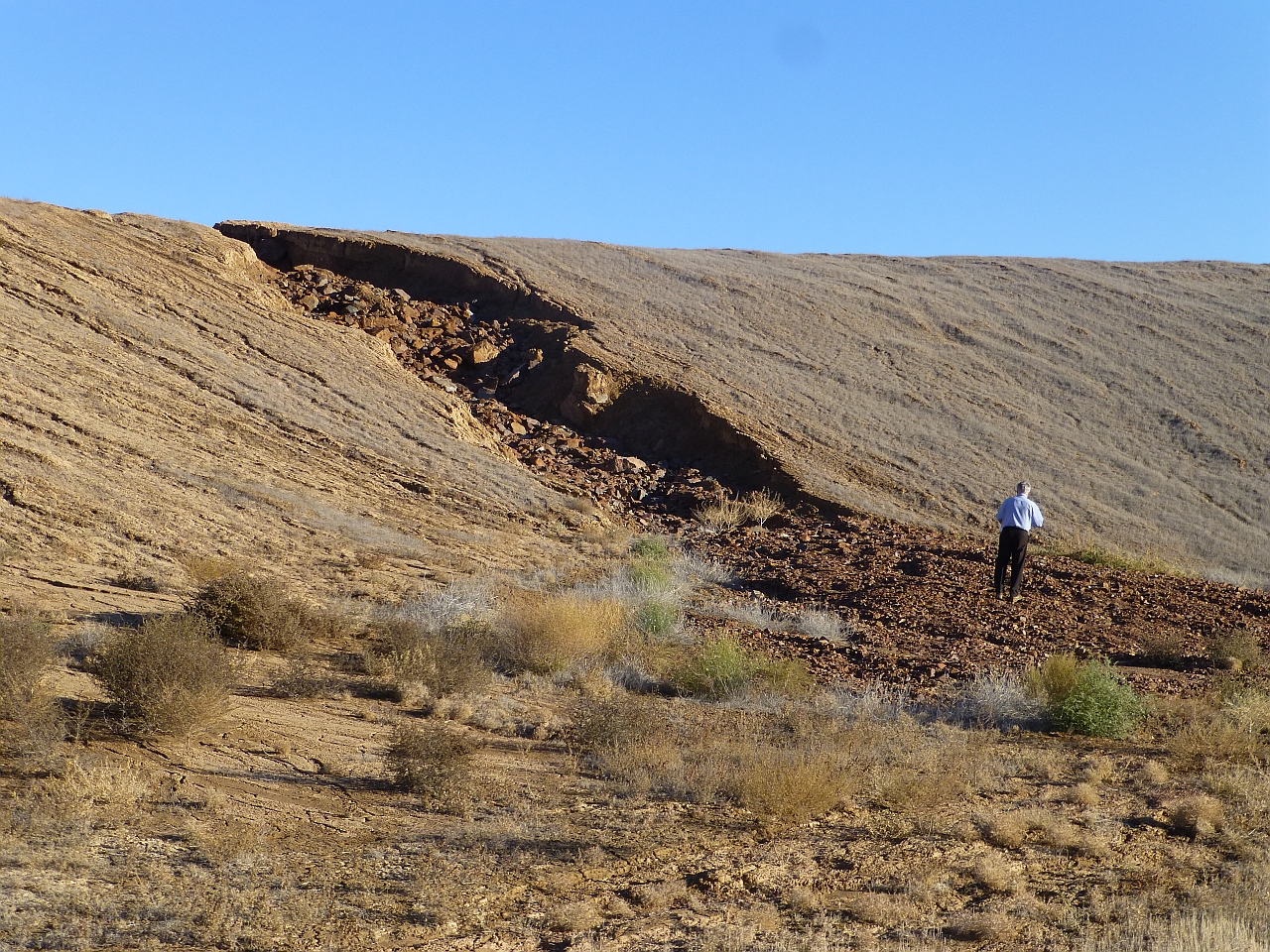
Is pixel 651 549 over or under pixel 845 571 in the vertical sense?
under

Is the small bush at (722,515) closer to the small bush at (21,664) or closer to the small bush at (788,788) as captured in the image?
the small bush at (788,788)

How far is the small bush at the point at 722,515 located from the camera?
16.5 m

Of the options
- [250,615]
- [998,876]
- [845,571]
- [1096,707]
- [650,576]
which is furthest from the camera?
[845,571]

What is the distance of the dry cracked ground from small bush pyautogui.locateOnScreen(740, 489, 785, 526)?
17.7 inches

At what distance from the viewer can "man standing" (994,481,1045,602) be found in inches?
483

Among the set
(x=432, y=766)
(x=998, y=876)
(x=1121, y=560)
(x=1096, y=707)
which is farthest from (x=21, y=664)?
(x=1121, y=560)

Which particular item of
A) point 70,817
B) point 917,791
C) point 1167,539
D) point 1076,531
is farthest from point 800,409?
point 70,817

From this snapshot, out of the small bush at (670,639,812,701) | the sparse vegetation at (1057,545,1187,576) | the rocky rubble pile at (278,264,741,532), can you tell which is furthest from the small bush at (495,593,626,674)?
the sparse vegetation at (1057,545,1187,576)

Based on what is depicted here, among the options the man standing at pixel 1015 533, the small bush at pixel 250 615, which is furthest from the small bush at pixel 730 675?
the man standing at pixel 1015 533

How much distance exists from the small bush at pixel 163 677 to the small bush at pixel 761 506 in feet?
38.2

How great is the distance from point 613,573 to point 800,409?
9.43m

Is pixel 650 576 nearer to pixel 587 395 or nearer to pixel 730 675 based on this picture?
pixel 730 675

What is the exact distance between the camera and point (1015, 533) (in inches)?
484

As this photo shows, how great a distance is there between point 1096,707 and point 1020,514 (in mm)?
4745
